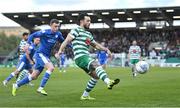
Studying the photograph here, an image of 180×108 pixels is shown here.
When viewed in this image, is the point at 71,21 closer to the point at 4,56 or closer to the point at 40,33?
the point at 4,56

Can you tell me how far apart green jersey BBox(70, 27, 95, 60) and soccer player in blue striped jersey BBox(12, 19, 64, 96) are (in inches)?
83.6

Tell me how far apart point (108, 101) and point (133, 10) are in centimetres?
5155

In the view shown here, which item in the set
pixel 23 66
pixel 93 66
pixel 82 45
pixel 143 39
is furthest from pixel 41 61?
pixel 143 39

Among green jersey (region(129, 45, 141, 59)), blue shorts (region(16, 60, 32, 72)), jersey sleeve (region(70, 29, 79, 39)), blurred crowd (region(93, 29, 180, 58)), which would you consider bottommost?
blurred crowd (region(93, 29, 180, 58))

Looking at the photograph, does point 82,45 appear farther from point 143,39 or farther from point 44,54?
point 143,39

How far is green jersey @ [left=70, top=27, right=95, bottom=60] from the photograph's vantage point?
13000mm

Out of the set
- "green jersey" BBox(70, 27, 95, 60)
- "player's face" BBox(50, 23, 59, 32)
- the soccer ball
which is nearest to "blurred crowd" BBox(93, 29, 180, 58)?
the soccer ball

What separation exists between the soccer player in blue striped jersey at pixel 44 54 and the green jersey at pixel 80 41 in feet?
6.97

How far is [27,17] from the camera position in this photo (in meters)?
72.3

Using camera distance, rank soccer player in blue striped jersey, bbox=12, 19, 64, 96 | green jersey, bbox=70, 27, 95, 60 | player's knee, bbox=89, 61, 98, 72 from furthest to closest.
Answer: soccer player in blue striped jersey, bbox=12, 19, 64, 96 < green jersey, bbox=70, 27, 95, 60 < player's knee, bbox=89, 61, 98, 72

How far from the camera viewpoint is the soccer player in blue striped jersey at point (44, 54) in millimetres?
15211

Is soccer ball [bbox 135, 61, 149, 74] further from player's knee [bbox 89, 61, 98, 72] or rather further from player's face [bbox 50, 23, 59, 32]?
player's knee [bbox 89, 61, 98, 72]

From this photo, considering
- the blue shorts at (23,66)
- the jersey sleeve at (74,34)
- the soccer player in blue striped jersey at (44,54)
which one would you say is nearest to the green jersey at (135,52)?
the blue shorts at (23,66)

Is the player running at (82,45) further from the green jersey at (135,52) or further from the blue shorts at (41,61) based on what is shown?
the green jersey at (135,52)
